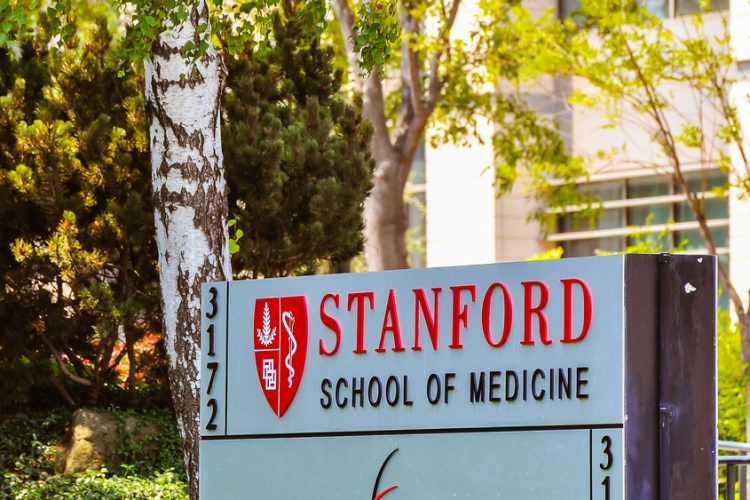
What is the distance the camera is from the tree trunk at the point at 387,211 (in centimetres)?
1513

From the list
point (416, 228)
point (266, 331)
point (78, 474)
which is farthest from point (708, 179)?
point (266, 331)

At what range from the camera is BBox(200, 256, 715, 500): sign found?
15.6 feet

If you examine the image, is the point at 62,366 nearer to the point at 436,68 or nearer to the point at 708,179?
the point at 436,68

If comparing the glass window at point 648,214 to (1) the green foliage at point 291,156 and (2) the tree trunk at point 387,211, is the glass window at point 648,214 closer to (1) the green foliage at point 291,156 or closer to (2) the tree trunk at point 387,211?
(2) the tree trunk at point 387,211

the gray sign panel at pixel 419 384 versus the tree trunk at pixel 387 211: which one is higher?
the tree trunk at pixel 387 211

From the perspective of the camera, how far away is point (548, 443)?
16.0ft

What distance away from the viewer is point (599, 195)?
2195 cm

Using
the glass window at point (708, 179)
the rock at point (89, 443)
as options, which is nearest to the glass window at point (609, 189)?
the glass window at point (708, 179)

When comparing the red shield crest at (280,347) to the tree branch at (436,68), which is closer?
the red shield crest at (280,347)

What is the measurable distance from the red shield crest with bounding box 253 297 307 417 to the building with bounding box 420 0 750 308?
45.9ft

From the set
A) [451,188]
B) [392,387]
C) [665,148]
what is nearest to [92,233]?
[392,387]

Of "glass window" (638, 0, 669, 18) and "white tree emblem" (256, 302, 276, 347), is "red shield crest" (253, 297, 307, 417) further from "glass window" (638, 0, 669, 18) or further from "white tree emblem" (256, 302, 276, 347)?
"glass window" (638, 0, 669, 18)

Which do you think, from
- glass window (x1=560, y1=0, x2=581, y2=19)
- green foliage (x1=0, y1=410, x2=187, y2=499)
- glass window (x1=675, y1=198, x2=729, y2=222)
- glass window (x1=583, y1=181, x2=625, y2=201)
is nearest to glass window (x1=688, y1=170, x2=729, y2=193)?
glass window (x1=675, y1=198, x2=729, y2=222)

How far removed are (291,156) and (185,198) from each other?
3.09 metres
